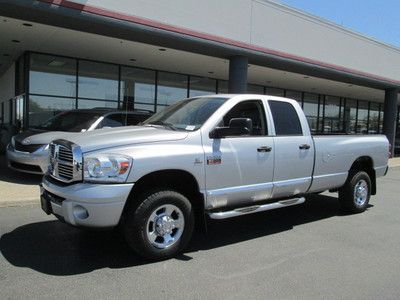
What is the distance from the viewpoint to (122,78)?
18234 millimetres

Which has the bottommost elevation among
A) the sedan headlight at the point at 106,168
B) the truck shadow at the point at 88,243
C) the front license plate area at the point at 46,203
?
the truck shadow at the point at 88,243

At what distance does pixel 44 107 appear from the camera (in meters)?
16.1

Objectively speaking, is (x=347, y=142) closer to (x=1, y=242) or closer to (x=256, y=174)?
(x=256, y=174)

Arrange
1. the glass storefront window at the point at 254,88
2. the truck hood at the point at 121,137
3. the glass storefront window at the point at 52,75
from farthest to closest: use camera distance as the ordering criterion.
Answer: the glass storefront window at the point at 254,88 < the glass storefront window at the point at 52,75 < the truck hood at the point at 121,137

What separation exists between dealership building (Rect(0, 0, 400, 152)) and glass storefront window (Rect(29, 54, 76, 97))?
4cm

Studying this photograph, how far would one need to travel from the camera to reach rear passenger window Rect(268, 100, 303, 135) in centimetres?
664

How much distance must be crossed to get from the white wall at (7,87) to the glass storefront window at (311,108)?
1619 cm

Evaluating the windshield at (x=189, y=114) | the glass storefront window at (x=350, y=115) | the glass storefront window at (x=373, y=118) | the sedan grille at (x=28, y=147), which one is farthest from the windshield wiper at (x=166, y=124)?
the glass storefront window at (x=373, y=118)

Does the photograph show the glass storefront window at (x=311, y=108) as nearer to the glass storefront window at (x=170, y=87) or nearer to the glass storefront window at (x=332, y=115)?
the glass storefront window at (x=332, y=115)

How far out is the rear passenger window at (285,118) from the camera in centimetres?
664

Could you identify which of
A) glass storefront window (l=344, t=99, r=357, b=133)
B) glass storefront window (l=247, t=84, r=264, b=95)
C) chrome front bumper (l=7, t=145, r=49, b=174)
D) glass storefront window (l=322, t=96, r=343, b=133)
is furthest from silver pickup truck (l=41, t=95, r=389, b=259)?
glass storefront window (l=344, t=99, r=357, b=133)

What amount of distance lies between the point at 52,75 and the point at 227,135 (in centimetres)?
1230

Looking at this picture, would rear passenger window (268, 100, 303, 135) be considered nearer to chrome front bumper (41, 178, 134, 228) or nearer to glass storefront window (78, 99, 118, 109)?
chrome front bumper (41, 178, 134, 228)

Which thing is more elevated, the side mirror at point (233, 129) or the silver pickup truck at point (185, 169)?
the side mirror at point (233, 129)
